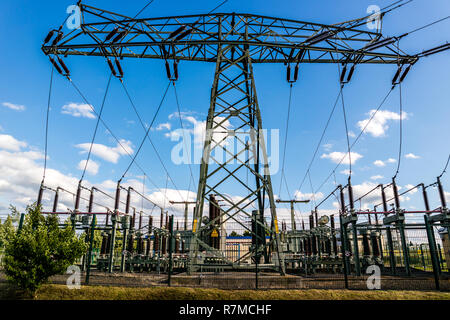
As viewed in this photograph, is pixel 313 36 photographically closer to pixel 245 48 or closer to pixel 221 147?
pixel 245 48

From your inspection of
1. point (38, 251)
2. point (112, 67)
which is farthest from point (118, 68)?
point (38, 251)

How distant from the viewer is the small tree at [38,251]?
8102 millimetres

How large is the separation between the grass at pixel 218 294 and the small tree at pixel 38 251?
26.9 inches

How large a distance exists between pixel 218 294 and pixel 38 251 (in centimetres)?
560

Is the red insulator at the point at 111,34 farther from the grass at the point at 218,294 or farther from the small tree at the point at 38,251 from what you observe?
the grass at the point at 218,294

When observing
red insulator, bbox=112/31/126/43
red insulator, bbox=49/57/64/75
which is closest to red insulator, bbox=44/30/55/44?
red insulator, bbox=49/57/64/75

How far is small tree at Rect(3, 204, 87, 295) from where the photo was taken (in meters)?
8.10

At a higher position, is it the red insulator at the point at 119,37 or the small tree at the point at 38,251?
the red insulator at the point at 119,37

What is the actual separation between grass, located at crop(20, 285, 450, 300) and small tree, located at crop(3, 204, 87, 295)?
0.68 m

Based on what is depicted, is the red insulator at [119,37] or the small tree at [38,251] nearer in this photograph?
the small tree at [38,251]

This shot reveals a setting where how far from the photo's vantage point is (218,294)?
7980 mm

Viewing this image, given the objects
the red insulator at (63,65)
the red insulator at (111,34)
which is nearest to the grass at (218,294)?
the red insulator at (63,65)

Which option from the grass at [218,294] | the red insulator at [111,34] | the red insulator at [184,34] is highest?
the red insulator at [184,34]

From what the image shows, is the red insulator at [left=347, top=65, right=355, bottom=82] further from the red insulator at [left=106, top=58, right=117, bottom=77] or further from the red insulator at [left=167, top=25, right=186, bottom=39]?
the red insulator at [left=106, top=58, right=117, bottom=77]
